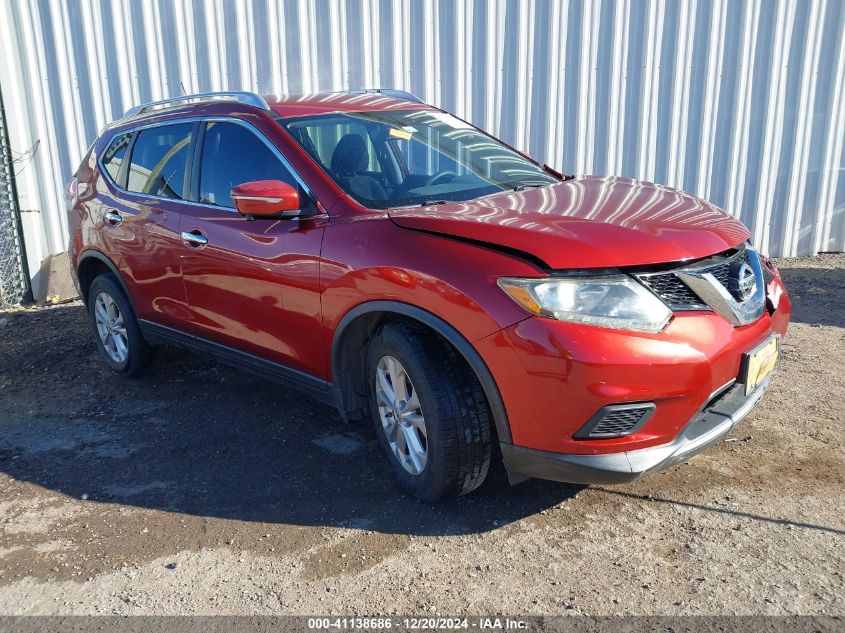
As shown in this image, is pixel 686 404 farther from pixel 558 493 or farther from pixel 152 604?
pixel 152 604

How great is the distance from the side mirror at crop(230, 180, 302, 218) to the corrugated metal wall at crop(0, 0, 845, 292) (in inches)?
174

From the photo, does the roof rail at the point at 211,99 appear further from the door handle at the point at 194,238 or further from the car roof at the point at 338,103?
the door handle at the point at 194,238

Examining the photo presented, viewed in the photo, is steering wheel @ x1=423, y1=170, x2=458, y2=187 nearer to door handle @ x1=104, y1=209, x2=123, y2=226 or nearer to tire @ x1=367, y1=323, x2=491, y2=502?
tire @ x1=367, y1=323, x2=491, y2=502

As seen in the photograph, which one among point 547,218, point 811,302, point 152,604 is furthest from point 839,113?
point 152,604

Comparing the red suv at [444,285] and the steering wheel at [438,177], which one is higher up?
the steering wheel at [438,177]

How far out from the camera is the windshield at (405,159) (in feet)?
11.8

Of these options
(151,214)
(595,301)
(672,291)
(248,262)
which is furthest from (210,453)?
(672,291)

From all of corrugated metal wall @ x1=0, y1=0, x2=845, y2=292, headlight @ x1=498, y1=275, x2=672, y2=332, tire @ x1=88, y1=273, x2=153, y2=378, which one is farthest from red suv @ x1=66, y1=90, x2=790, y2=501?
corrugated metal wall @ x1=0, y1=0, x2=845, y2=292

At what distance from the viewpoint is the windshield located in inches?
142

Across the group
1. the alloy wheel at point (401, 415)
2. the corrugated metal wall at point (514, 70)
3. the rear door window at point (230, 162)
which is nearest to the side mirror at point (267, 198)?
the rear door window at point (230, 162)

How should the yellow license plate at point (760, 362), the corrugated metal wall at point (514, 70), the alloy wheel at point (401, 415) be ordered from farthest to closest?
the corrugated metal wall at point (514, 70)
the alloy wheel at point (401, 415)
the yellow license plate at point (760, 362)

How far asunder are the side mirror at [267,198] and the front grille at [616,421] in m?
1.70

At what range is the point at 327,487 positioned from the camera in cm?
360

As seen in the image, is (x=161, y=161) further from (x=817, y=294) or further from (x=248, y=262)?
(x=817, y=294)
